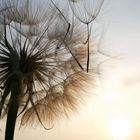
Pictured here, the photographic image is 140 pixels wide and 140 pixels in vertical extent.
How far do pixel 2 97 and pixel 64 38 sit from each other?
2323 mm

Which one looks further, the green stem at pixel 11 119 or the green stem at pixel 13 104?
the green stem at pixel 11 119

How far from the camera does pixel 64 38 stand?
1986 centimetres

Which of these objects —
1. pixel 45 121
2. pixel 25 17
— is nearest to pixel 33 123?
pixel 45 121

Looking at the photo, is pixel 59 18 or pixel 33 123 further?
pixel 33 123

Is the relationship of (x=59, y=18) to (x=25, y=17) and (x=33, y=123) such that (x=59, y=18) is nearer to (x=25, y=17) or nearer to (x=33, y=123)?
(x=25, y=17)

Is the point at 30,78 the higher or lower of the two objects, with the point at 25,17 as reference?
lower

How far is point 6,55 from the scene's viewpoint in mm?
A: 19906

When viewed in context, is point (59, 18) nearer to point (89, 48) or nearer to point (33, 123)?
point (89, 48)

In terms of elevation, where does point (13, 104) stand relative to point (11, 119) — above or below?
above

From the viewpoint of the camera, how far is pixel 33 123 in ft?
69.0

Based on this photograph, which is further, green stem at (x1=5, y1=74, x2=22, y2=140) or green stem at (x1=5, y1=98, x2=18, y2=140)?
green stem at (x1=5, y1=98, x2=18, y2=140)

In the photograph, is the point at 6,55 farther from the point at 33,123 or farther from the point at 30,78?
the point at 33,123

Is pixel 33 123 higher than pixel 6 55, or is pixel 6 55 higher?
pixel 6 55

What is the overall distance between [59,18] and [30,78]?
187cm
